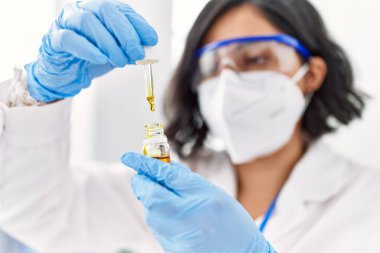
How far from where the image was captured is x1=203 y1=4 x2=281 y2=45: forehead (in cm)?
136

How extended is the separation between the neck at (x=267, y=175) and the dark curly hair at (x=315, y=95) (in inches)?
5.0

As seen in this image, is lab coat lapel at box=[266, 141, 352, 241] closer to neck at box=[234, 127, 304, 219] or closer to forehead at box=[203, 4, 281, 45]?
neck at box=[234, 127, 304, 219]

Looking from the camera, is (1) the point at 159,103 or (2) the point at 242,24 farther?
(1) the point at 159,103

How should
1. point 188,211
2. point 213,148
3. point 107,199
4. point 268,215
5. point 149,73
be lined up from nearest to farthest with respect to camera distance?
point 188,211
point 149,73
point 268,215
point 107,199
point 213,148

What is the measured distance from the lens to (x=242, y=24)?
4.47ft

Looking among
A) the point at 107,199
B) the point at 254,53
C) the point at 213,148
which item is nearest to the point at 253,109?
the point at 254,53

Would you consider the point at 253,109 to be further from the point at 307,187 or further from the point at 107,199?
the point at 107,199

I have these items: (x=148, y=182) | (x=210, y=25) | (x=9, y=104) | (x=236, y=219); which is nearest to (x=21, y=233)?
(x=9, y=104)

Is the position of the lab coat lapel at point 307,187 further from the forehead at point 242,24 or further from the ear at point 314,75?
the forehead at point 242,24

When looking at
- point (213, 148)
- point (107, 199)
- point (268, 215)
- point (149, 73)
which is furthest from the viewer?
point (213, 148)

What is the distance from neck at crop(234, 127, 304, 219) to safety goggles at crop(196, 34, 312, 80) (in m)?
0.28

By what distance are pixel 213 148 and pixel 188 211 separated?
2.96 ft

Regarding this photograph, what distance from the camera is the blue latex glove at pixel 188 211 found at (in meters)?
0.83

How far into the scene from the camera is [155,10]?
1127mm
